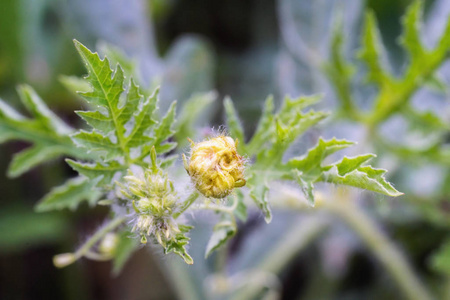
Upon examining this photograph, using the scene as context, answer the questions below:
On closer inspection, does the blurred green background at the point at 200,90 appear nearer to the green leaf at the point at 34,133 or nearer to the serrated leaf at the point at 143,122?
the green leaf at the point at 34,133

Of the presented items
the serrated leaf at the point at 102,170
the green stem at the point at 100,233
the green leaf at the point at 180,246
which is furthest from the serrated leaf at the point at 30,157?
the green leaf at the point at 180,246

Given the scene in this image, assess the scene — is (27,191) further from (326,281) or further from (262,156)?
(262,156)

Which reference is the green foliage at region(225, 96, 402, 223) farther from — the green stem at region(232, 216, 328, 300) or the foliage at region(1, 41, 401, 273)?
the green stem at region(232, 216, 328, 300)

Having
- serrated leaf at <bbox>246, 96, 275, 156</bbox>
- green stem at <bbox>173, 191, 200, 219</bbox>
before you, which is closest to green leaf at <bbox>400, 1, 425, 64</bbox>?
serrated leaf at <bbox>246, 96, 275, 156</bbox>

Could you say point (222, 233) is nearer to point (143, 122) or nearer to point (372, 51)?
point (143, 122)

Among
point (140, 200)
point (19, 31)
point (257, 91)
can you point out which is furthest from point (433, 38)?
point (19, 31)

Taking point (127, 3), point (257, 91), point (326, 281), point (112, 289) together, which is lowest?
point (326, 281)

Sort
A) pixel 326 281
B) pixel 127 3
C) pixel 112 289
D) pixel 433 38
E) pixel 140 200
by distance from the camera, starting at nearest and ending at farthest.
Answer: pixel 140 200 → pixel 433 38 → pixel 127 3 → pixel 326 281 → pixel 112 289
